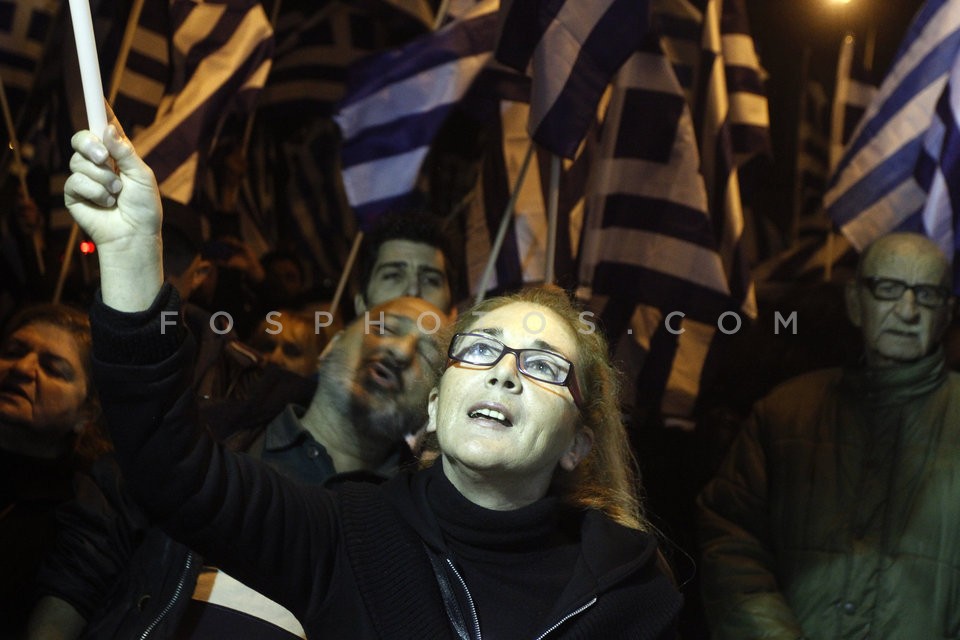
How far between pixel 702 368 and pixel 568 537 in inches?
91.5

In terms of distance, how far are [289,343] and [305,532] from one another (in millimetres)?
2278

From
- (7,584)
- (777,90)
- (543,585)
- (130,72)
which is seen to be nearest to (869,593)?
(543,585)

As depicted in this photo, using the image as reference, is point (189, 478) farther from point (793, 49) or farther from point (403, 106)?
point (793, 49)

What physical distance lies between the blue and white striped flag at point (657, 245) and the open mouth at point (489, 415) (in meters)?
2.32

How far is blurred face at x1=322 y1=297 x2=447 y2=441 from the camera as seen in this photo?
330cm

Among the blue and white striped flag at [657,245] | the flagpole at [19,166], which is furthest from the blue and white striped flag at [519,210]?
the flagpole at [19,166]

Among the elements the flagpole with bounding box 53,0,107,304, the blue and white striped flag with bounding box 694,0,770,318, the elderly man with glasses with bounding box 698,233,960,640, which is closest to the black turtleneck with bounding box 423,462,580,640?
the flagpole with bounding box 53,0,107,304

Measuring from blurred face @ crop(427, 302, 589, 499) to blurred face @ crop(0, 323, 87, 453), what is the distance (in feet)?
4.23

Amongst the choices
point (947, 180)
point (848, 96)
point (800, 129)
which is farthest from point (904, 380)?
point (800, 129)

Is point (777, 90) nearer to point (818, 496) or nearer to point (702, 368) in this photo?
point (702, 368)

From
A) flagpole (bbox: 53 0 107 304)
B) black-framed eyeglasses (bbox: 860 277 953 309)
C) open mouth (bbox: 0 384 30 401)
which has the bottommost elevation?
open mouth (bbox: 0 384 30 401)

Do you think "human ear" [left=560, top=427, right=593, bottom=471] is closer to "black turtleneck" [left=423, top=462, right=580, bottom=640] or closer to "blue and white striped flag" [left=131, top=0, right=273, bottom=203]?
"black turtleneck" [left=423, top=462, right=580, bottom=640]

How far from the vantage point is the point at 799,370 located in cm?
472

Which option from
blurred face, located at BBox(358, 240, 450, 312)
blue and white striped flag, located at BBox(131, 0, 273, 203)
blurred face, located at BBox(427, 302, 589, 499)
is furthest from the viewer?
blue and white striped flag, located at BBox(131, 0, 273, 203)
